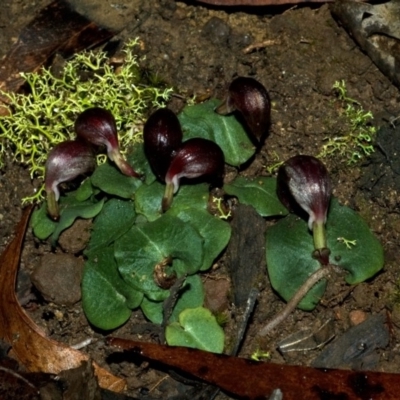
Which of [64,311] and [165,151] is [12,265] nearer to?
[64,311]

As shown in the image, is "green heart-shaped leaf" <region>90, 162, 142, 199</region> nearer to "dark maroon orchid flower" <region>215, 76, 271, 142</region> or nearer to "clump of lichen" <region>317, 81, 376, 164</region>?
"dark maroon orchid flower" <region>215, 76, 271, 142</region>

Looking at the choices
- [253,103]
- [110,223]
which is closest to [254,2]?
[253,103]

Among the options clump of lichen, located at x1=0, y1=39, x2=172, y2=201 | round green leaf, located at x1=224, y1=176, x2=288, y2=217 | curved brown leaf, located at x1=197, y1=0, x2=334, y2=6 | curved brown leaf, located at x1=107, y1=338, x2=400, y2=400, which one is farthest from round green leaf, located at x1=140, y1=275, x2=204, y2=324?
curved brown leaf, located at x1=197, y1=0, x2=334, y2=6

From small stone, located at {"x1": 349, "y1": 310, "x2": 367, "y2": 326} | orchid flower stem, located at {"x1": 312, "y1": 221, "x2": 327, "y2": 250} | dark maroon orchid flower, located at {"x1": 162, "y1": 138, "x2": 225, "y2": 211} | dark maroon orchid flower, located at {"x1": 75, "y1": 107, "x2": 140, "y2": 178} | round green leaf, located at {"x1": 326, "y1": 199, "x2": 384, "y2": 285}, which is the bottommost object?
small stone, located at {"x1": 349, "y1": 310, "x2": 367, "y2": 326}

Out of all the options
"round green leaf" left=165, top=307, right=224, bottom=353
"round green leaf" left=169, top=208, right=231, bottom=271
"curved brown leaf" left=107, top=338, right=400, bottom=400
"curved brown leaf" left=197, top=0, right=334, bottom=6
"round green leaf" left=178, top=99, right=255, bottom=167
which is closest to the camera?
"curved brown leaf" left=107, top=338, right=400, bottom=400

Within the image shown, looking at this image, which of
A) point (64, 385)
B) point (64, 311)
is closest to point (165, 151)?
point (64, 311)

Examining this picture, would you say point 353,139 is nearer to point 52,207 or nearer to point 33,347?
point 52,207
